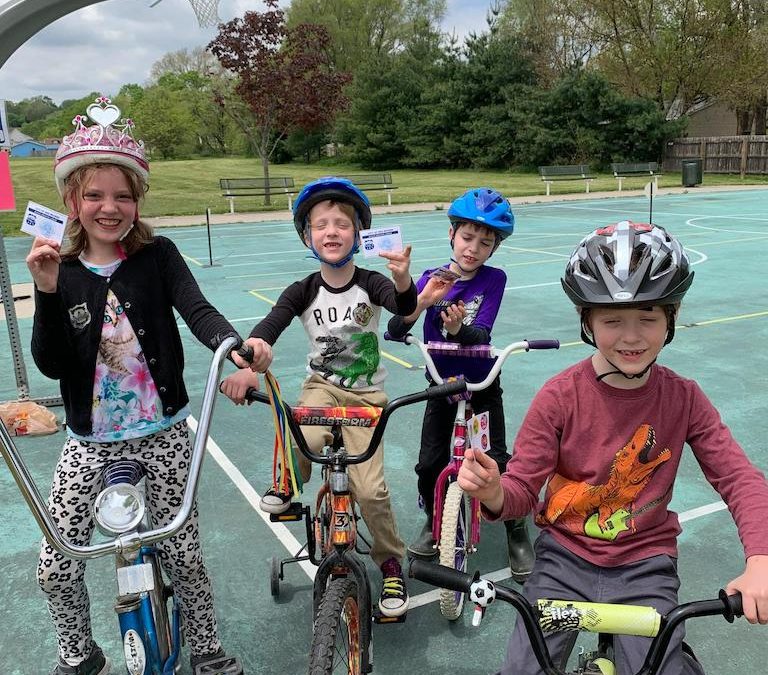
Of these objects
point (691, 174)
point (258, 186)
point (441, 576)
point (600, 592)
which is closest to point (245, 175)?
point (258, 186)

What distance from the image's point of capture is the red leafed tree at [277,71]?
2545 centimetres

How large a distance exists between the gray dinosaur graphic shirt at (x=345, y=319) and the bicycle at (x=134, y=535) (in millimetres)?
953

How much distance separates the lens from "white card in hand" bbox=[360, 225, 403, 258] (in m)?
2.76

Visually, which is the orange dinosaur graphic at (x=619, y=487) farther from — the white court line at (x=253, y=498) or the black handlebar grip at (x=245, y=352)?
the white court line at (x=253, y=498)

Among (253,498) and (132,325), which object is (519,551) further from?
(132,325)

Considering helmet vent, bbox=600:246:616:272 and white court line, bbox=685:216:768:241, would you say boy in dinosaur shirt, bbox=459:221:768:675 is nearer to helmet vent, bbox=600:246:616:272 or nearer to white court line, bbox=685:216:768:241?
helmet vent, bbox=600:246:616:272

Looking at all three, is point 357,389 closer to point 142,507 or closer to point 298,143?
point 142,507

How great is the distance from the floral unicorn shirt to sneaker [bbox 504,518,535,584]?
1933 mm

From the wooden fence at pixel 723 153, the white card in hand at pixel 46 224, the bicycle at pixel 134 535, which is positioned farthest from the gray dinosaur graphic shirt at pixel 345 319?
the wooden fence at pixel 723 153

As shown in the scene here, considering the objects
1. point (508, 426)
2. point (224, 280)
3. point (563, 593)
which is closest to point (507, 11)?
point (224, 280)

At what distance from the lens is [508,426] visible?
541 centimetres

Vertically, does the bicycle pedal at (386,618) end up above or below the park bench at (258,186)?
below

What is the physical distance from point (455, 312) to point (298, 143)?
181ft

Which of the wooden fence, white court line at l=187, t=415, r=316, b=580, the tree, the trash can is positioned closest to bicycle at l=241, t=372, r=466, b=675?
white court line at l=187, t=415, r=316, b=580
